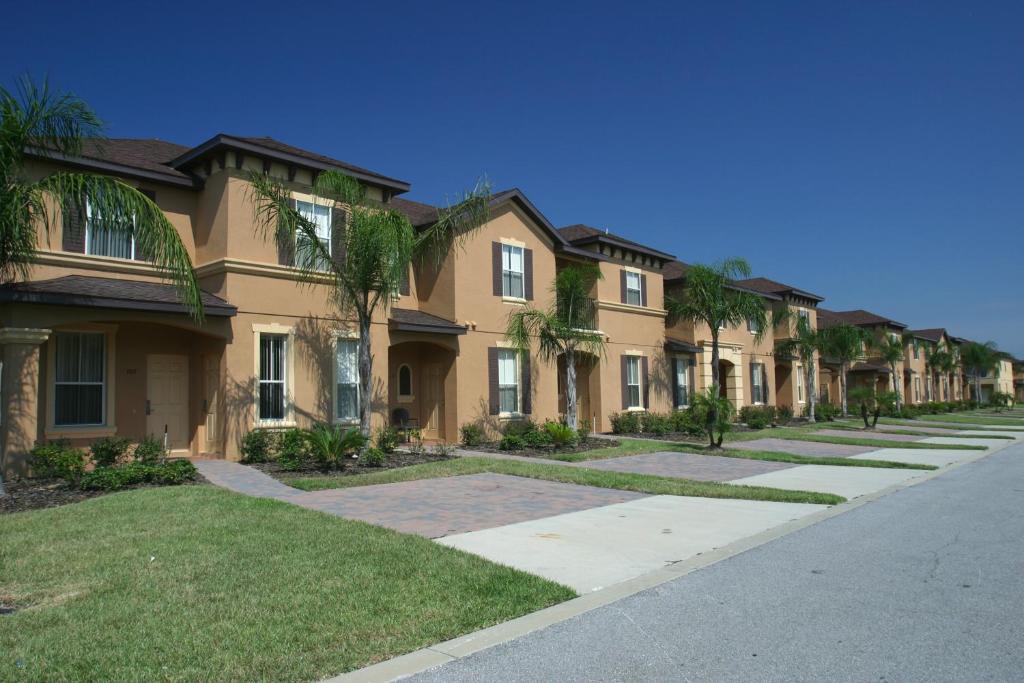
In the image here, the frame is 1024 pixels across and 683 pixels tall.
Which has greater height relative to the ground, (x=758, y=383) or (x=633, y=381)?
(x=633, y=381)

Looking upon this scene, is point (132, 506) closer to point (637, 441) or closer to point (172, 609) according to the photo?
point (172, 609)

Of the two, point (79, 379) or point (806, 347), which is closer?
point (79, 379)

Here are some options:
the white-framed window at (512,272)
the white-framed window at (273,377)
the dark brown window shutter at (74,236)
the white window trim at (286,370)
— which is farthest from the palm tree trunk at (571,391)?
the dark brown window shutter at (74,236)

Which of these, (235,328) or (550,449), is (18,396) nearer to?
(235,328)

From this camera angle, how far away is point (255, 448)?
1571 centimetres

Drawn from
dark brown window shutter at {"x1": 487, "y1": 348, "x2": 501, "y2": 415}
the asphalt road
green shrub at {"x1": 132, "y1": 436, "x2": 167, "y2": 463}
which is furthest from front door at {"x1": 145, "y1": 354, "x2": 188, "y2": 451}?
the asphalt road

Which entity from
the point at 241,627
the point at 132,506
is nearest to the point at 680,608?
the point at 241,627

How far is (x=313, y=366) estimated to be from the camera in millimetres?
17484

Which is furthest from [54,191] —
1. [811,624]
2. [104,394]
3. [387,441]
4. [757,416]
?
[757,416]

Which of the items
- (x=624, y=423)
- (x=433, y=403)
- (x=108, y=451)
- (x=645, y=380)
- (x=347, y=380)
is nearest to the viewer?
(x=108, y=451)

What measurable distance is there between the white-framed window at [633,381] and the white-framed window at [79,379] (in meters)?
17.3

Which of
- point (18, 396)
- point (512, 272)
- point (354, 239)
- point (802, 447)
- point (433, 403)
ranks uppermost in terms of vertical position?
point (512, 272)

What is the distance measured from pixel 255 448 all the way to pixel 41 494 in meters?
4.46

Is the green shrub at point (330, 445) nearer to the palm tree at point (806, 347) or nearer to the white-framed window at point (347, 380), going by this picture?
the white-framed window at point (347, 380)
